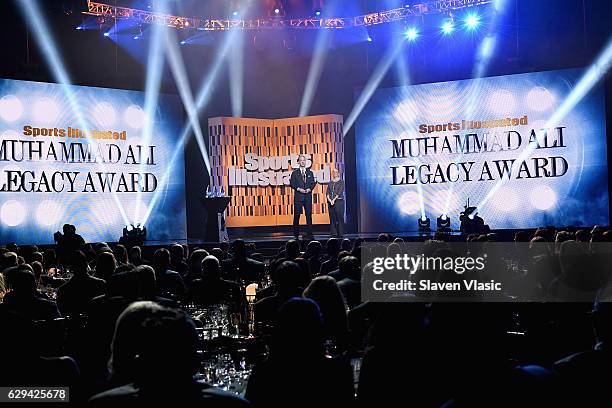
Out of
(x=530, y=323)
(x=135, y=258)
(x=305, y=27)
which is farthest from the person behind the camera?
(x=305, y=27)

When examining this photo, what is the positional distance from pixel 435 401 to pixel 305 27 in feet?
48.7

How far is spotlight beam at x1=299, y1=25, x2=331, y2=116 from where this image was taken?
1725 cm

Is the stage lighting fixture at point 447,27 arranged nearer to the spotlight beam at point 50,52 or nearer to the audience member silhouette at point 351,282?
the spotlight beam at point 50,52

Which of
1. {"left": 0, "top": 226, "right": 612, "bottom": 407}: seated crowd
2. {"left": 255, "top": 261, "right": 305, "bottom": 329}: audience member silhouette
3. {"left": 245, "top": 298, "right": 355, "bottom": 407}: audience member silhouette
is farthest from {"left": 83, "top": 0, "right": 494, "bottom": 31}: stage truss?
{"left": 245, "top": 298, "right": 355, "bottom": 407}: audience member silhouette

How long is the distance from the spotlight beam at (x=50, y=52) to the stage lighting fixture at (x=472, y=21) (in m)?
8.45

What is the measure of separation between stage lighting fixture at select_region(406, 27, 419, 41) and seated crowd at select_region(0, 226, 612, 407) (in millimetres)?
12459

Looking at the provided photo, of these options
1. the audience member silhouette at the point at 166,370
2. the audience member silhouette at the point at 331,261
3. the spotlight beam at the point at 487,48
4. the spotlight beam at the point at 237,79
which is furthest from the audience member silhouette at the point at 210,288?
the spotlight beam at the point at 237,79

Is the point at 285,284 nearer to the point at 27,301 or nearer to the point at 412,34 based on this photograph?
the point at 27,301

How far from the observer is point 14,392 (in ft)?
8.17

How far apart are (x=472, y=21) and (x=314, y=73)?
3899mm

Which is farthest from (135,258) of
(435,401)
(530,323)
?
(435,401)

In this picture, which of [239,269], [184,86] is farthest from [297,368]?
[184,86]

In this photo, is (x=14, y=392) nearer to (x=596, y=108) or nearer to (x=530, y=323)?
(x=530, y=323)

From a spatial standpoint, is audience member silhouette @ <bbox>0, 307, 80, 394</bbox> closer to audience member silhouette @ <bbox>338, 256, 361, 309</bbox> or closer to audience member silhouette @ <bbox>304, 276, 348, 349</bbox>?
audience member silhouette @ <bbox>304, 276, 348, 349</bbox>
